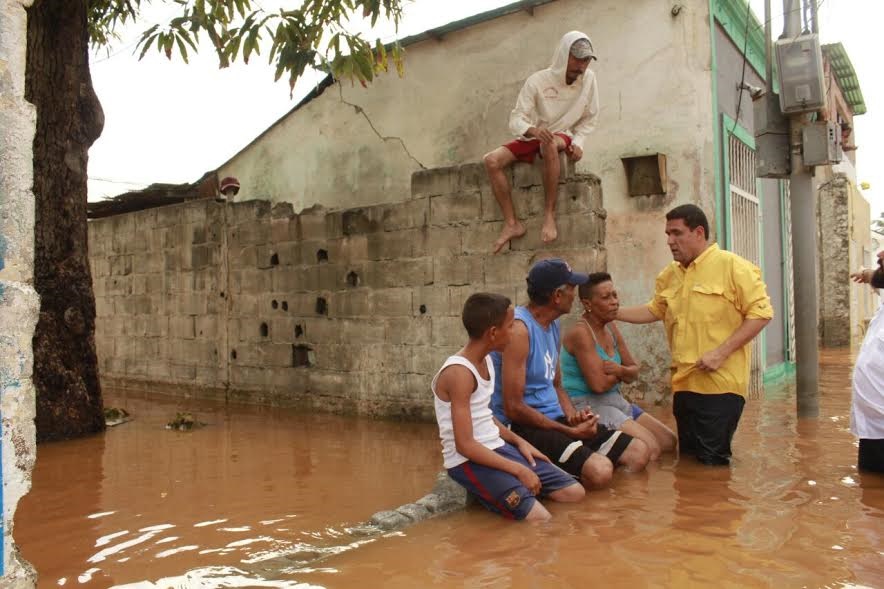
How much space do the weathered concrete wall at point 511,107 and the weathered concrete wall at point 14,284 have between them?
588 cm

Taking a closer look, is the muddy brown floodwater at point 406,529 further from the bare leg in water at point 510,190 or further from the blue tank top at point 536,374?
the bare leg in water at point 510,190

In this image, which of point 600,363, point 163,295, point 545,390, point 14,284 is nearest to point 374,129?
point 163,295

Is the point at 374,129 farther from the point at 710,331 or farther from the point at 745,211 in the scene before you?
the point at 710,331

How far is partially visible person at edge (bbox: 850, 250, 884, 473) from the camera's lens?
15.0ft

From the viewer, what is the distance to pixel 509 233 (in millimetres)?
6332

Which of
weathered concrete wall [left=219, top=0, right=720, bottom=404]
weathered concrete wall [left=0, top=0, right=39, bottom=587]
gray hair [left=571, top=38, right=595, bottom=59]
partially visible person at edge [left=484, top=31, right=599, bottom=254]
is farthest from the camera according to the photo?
weathered concrete wall [left=219, top=0, right=720, bottom=404]

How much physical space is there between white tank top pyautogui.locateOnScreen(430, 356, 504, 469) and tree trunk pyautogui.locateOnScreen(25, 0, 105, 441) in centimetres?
413

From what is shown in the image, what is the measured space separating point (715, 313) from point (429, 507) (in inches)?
88.4

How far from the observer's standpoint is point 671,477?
15.3 feet

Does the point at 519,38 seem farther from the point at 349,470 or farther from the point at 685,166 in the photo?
the point at 349,470

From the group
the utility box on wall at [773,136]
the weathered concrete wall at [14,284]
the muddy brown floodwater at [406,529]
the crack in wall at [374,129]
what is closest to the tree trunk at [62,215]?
the muddy brown floodwater at [406,529]

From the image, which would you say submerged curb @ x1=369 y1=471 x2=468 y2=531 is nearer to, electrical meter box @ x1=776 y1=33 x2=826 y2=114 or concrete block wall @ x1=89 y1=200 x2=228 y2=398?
electrical meter box @ x1=776 y1=33 x2=826 y2=114

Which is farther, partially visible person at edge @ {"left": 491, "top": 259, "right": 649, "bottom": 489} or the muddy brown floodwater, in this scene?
partially visible person at edge @ {"left": 491, "top": 259, "right": 649, "bottom": 489}

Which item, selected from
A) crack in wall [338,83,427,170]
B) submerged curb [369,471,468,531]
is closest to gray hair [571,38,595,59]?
submerged curb [369,471,468,531]
